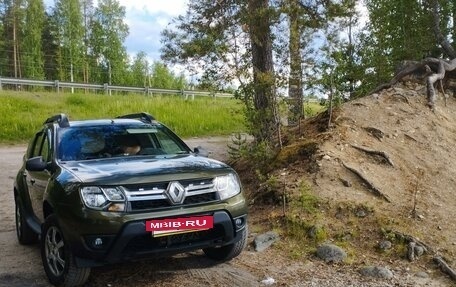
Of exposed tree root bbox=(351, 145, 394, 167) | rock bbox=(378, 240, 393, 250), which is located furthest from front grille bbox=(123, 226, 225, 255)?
exposed tree root bbox=(351, 145, 394, 167)

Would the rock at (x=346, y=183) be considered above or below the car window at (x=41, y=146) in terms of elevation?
below

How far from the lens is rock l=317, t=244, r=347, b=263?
5699 mm

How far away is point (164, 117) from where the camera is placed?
2136 centimetres

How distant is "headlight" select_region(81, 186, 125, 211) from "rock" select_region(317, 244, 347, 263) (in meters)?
2.50

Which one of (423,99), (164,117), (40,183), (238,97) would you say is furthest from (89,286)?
(164,117)

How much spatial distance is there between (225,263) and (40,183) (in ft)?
7.30

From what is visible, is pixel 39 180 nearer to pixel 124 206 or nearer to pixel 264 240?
pixel 124 206

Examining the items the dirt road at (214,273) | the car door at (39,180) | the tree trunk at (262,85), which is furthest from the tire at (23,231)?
the tree trunk at (262,85)

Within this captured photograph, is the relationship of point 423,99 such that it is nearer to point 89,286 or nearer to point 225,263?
point 225,263

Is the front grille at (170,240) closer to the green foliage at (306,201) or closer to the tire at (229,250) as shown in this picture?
the tire at (229,250)

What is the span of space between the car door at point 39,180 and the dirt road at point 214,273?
67 cm

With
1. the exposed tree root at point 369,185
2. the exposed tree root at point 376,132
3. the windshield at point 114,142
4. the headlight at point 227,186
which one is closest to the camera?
the headlight at point 227,186

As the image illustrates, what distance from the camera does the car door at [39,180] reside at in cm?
552

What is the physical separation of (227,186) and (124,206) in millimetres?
1084
